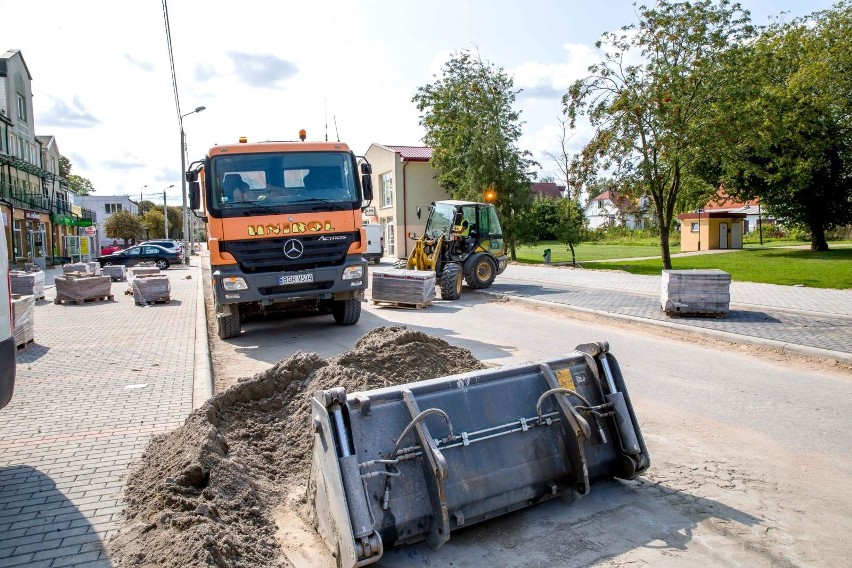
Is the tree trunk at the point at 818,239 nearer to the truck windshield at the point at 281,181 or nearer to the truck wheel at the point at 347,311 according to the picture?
the truck wheel at the point at 347,311

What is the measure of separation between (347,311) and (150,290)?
7234 millimetres

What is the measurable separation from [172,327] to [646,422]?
30.7ft

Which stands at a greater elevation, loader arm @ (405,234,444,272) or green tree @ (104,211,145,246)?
green tree @ (104,211,145,246)

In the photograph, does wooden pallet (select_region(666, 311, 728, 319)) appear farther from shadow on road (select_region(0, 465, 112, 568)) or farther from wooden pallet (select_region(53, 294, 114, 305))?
wooden pallet (select_region(53, 294, 114, 305))

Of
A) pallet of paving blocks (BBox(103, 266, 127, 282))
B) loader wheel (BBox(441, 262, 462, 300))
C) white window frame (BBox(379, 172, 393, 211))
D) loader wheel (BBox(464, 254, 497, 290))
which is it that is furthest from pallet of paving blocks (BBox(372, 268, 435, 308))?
white window frame (BBox(379, 172, 393, 211))

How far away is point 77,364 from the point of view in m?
8.72

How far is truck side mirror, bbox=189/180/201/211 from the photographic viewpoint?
1071 cm

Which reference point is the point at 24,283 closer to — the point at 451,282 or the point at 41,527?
the point at 451,282

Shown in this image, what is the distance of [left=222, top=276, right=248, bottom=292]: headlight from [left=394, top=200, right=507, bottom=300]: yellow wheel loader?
7.71 meters

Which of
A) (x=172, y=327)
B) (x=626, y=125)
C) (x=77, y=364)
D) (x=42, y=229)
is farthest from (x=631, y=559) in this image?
(x=42, y=229)

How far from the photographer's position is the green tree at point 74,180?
9075 centimetres

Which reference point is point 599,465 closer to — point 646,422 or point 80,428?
point 646,422

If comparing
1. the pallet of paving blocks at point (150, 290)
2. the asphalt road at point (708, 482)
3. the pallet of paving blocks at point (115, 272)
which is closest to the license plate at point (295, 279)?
the asphalt road at point (708, 482)

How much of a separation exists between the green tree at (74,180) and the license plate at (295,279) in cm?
8495
